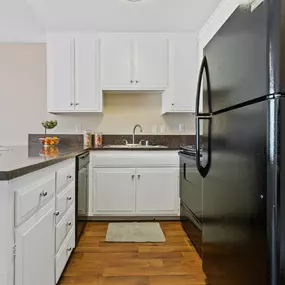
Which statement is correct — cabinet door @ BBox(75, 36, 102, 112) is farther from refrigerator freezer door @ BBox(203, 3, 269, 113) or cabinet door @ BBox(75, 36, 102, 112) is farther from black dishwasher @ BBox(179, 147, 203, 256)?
refrigerator freezer door @ BBox(203, 3, 269, 113)

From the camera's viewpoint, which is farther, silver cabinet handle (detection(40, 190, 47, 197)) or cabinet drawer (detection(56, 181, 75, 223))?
cabinet drawer (detection(56, 181, 75, 223))

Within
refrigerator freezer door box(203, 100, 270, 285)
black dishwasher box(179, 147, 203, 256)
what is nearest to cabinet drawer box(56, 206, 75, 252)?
refrigerator freezer door box(203, 100, 270, 285)

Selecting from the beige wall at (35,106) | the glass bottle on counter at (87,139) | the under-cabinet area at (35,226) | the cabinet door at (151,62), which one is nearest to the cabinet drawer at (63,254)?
the under-cabinet area at (35,226)

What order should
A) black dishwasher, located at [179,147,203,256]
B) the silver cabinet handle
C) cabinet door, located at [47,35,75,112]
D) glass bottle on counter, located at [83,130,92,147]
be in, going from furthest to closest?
glass bottle on counter, located at [83,130,92,147]
cabinet door, located at [47,35,75,112]
black dishwasher, located at [179,147,203,256]
the silver cabinet handle

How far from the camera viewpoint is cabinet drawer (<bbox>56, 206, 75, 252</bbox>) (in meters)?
1.92

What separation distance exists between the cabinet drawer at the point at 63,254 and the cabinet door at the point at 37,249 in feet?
0.43

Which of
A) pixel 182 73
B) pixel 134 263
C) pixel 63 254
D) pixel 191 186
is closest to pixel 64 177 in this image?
pixel 63 254

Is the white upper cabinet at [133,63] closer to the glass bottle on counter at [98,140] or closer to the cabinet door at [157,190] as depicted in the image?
the glass bottle on counter at [98,140]

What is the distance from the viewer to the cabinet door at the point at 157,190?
362cm

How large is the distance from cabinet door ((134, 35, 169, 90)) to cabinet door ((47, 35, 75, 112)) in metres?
0.83

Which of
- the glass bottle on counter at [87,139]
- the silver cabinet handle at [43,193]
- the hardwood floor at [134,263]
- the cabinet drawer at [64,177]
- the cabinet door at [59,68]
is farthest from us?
the glass bottle on counter at [87,139]

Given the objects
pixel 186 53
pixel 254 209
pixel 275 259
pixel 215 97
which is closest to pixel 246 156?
pixel 254 209

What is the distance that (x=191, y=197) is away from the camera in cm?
288

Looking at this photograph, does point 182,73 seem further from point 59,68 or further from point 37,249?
point 37,249
